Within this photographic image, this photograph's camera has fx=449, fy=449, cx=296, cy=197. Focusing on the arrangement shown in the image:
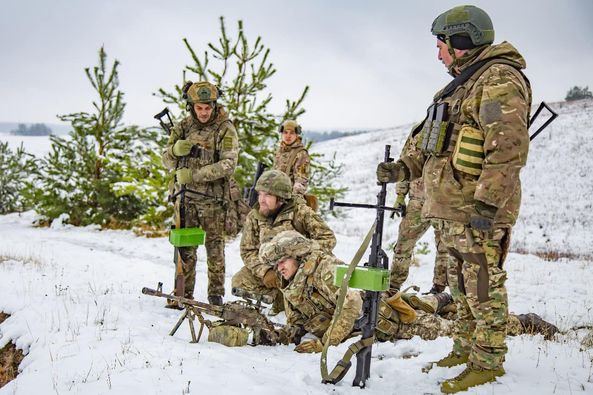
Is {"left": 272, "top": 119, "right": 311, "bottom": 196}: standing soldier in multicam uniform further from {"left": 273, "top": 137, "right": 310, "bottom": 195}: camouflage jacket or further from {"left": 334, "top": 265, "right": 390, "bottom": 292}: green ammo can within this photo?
{"left": 334, "top": 265, "right": 390, "bottom": 292}: green ammo can

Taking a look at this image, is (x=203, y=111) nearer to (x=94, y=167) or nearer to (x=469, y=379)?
(x=469, y=379)

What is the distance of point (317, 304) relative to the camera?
4.85 meters

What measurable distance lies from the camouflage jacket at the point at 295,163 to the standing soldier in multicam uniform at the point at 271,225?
1761 millimetres

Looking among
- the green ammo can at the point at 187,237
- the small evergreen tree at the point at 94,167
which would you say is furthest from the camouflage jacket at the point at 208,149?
the small evergreen tree at the point at 94,167

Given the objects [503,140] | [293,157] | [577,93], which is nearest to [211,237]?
[293,157]

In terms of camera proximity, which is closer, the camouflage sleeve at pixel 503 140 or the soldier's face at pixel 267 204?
the camouflage sleeve at pixel 503 140

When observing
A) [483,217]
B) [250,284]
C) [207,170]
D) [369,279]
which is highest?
[207,170]

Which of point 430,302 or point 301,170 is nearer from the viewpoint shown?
point 430,302

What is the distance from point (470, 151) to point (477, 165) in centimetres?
11

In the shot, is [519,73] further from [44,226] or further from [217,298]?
[44,226]

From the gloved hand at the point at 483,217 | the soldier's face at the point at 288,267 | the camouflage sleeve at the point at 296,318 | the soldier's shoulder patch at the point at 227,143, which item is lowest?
the camouflage sleeve at the point at 296,318

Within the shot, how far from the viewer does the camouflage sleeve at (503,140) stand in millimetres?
2857

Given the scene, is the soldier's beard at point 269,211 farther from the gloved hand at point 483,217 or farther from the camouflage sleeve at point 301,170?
the gloved hand at point 483,217

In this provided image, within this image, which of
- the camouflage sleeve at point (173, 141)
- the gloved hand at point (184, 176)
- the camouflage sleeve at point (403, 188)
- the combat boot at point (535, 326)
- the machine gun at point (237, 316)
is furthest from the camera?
the camouflage sleeve at point (403, 188)
